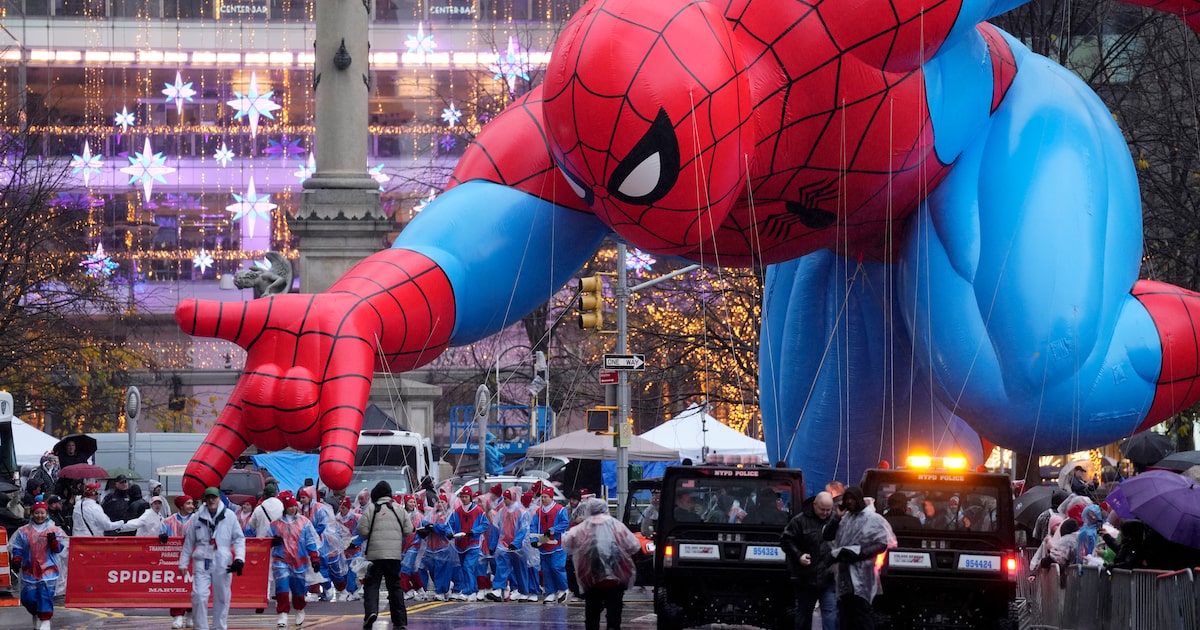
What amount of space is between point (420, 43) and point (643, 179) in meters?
47.1

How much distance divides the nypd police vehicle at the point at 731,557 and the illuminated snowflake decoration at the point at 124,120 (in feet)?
149

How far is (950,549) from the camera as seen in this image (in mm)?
13117

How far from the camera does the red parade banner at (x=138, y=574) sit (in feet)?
58.7

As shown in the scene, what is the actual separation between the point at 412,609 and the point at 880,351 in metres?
8.26

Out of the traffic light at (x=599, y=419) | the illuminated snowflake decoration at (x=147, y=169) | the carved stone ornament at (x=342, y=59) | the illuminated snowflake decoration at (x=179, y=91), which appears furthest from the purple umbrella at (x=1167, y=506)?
the illuminated snowflake decoration at (x=147, y=169)

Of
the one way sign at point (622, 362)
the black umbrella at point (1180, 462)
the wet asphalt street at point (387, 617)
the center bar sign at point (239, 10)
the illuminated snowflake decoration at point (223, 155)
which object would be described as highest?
the center bar sign at point (239, 10)

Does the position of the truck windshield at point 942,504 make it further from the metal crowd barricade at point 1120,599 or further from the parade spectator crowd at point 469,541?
the metal crowd barricade at point 1120,599

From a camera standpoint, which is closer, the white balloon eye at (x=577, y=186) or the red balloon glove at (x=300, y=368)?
the red balloon glove at (x=300, y=368)

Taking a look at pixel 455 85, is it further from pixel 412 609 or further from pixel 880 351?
pixel 880 351

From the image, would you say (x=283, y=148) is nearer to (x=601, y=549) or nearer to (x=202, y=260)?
(x=202, y=260)

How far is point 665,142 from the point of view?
10086 millimetres

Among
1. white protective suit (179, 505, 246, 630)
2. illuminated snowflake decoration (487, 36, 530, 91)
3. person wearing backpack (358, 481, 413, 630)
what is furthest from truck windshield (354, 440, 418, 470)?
white protective suit (179, 505, 246, 630)

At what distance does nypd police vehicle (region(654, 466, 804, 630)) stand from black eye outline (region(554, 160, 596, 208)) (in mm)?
3351

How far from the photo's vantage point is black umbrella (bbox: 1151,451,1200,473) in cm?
1873
